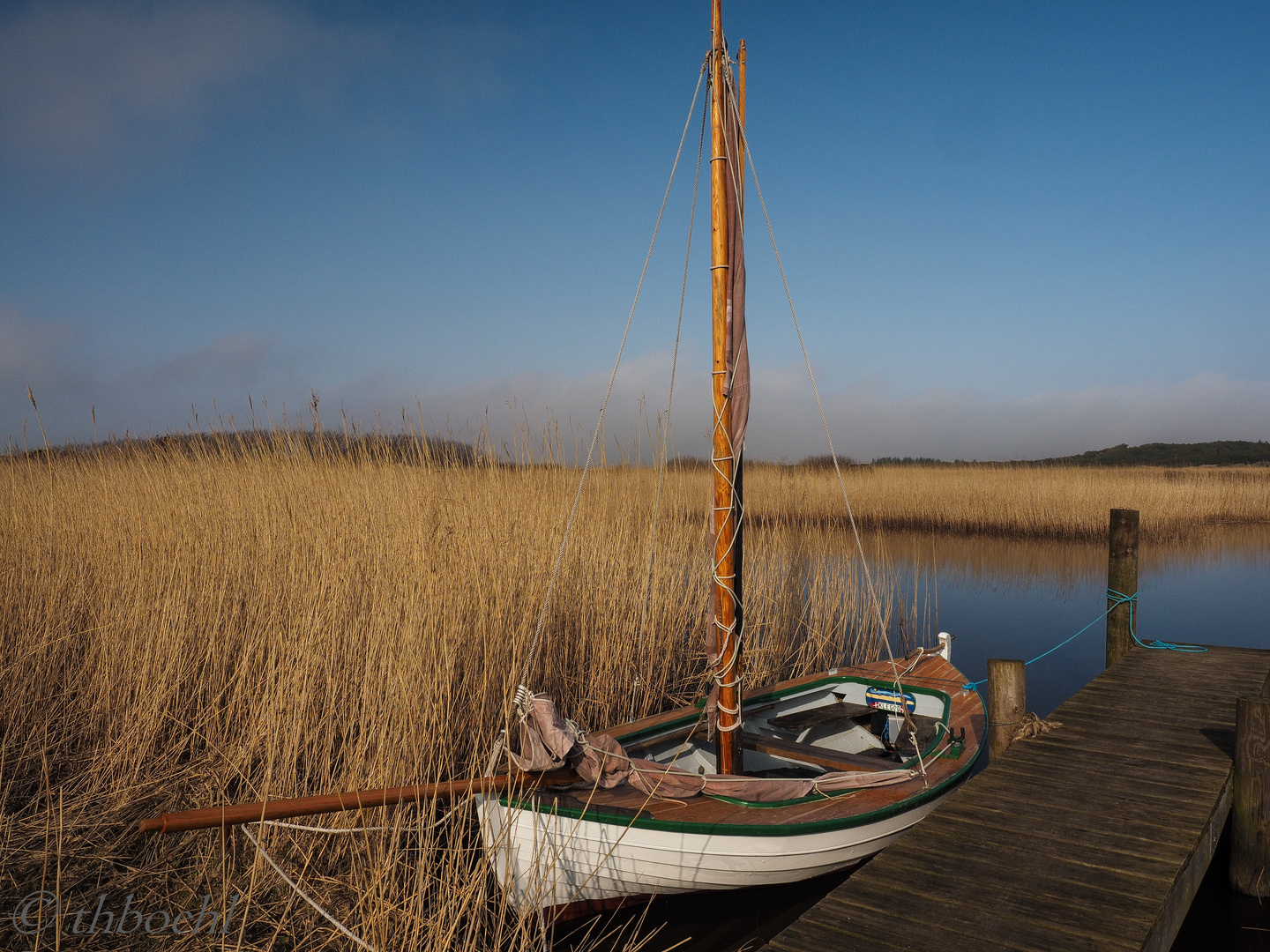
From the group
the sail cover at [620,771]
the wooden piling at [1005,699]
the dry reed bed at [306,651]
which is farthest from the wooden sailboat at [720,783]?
the dry reed bed at [306,651]

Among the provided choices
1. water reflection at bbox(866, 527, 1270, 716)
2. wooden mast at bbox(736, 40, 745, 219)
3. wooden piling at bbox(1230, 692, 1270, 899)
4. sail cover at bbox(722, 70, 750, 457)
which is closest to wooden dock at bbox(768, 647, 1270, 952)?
wooden piling at bbox(1230, 692, 1270, 899)

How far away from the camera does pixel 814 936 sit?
2.04 meters

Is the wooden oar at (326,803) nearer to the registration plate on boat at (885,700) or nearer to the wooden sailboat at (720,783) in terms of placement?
the wooden sailboat at (720,783)

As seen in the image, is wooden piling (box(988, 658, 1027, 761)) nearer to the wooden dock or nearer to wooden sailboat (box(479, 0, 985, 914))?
wooden sailboat (box(479, 0, 985, 914))

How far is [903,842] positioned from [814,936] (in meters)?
0.72

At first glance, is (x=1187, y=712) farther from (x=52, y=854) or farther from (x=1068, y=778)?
(x=52, y=854)

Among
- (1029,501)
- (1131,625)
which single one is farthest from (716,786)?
(1029,501)

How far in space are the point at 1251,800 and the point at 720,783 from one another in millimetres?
2271

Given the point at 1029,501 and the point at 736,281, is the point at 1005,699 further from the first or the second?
the point at 1029,501

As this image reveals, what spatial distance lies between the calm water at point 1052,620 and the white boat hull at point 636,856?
23 cm

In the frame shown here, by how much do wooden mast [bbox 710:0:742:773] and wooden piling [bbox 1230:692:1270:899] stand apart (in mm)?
2073

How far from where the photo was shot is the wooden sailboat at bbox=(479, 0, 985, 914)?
268 centimetres

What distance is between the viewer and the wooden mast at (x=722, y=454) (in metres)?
3.21

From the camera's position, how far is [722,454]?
10.9 ft
